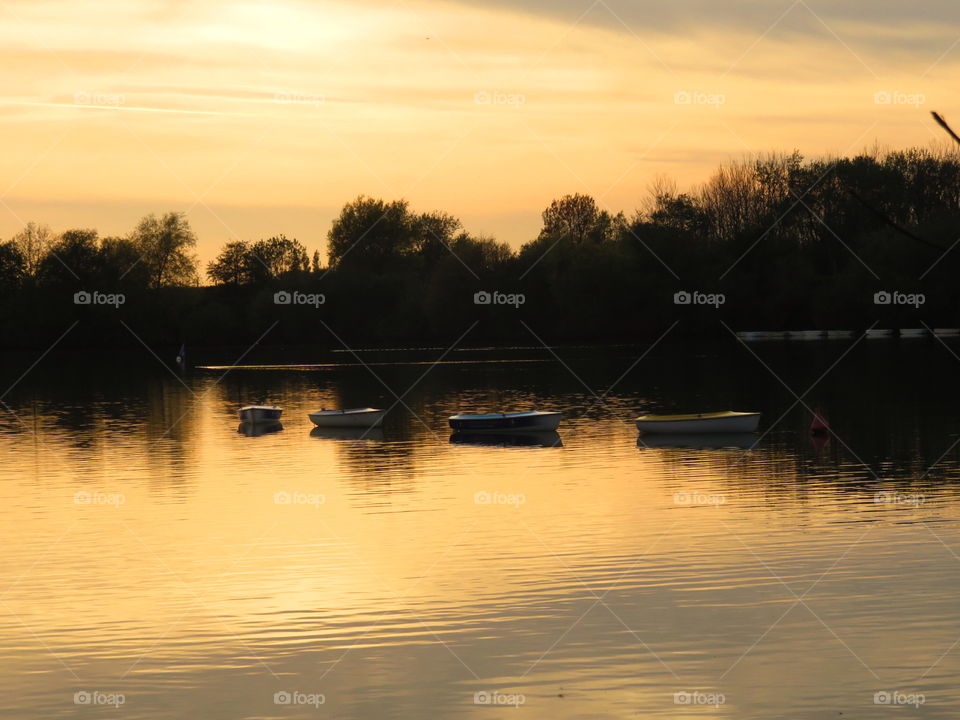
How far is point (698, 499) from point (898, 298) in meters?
106

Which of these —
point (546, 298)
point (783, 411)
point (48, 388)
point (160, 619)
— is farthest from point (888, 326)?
point (160, 619)

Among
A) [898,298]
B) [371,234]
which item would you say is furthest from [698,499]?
[371,234]

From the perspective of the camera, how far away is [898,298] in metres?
136

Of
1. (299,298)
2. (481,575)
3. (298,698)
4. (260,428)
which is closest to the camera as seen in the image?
(298,698)

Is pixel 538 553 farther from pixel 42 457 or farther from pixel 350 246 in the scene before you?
pixel 350 246

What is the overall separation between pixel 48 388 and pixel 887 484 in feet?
263

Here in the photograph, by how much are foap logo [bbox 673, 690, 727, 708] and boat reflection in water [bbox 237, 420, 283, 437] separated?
46.5 meters

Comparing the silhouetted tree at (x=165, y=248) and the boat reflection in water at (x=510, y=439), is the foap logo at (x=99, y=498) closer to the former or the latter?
the boat reflection in water at (x=510, y=439)

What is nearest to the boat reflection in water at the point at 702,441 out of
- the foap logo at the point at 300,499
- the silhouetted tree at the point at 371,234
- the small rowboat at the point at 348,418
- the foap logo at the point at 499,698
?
the small rowboat at the point at 348,418

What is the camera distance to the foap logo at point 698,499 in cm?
3688

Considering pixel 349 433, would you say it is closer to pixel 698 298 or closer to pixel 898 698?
pixel 898 698

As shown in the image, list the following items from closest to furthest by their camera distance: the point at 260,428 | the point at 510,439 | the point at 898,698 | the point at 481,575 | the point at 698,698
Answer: the point at 898,698, the point at 698,698, the point at 481,575, the point at 510,439, the point at 260,428

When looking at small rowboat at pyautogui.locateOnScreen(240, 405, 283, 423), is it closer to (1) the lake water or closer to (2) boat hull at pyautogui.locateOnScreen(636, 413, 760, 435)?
(1) the lake water

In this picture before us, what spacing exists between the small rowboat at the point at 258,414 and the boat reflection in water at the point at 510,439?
1211 cm
